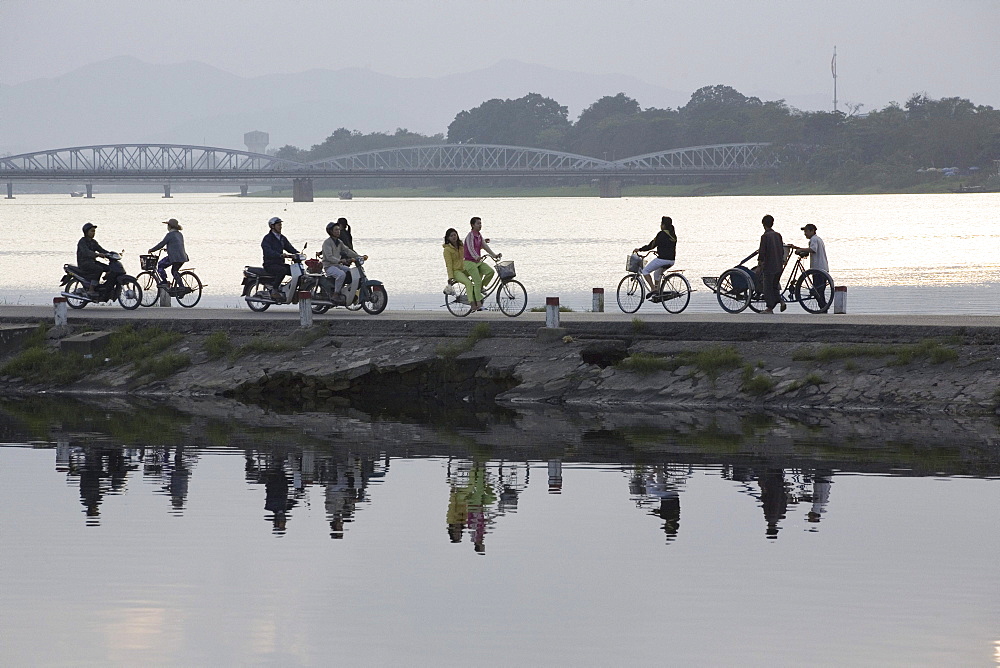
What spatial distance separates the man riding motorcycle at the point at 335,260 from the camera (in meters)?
24.2

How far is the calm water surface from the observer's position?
927 cm

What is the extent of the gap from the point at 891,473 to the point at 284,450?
6636 mm

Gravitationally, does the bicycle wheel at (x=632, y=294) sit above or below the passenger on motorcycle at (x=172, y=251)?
below

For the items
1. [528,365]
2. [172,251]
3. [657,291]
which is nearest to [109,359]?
[172,251]

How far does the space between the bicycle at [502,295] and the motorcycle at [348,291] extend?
4.29 feet

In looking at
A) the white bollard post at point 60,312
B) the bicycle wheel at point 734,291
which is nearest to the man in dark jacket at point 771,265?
the bicycle wheel at point 734,291

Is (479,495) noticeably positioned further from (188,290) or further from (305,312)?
(188,290)

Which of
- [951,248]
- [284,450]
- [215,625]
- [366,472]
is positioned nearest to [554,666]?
[215,625]

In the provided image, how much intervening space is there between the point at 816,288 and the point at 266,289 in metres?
9.16

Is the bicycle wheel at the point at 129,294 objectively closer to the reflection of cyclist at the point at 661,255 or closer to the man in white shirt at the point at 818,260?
the reflection of cyclist at the point at 661,255

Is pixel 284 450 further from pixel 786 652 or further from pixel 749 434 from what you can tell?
pixel 786 652

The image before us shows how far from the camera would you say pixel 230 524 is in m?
13.0

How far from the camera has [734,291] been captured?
78.9ft

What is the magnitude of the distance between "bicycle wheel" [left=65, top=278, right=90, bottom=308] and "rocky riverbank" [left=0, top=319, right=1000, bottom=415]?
1.37m
